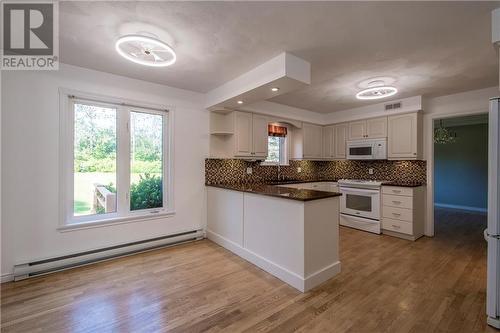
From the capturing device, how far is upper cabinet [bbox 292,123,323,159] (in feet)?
16.5

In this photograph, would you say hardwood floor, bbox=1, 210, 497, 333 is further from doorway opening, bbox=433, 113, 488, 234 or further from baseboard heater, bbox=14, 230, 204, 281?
doorway opening, bbox=433, 113, 488, 234

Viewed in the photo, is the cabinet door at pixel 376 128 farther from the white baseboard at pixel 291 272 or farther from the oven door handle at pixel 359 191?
the white baseboard at pixel 291 272

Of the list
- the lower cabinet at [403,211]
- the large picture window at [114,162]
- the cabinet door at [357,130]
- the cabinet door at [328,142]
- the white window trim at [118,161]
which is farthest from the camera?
the cabinet door at [328,142]

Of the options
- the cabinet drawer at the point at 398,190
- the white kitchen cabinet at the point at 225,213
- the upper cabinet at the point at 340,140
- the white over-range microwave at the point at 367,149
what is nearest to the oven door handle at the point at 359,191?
the cabinet drawer at the point at 398,190

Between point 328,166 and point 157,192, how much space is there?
419cm

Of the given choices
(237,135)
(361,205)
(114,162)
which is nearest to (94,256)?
(114,162)

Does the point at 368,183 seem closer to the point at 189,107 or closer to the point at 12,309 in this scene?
the point at 189,107

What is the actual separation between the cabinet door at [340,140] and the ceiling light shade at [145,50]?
13.2 ft

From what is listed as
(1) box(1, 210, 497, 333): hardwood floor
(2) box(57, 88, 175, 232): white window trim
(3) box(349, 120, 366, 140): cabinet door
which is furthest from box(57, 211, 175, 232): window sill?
(3) box(349, 120, 366, 140): cabinet door

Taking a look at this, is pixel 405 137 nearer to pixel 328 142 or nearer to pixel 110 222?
pixel 328 142

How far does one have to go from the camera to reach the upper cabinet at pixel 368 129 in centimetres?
442

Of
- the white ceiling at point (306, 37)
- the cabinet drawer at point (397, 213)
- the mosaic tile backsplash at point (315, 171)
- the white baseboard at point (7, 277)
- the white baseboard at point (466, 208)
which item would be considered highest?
the white ceiling at point (306, 37)

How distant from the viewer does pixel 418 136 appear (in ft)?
13.1

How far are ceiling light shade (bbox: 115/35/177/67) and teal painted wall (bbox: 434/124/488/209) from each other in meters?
7.94
